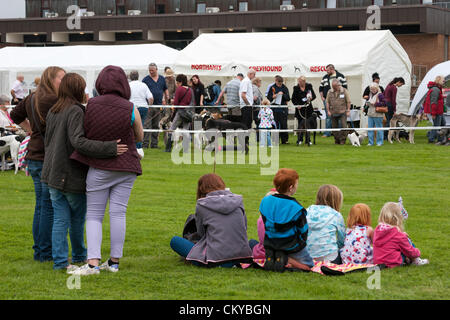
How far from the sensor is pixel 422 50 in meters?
48.6

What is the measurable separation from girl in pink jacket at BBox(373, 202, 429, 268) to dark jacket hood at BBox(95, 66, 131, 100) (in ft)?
8.47

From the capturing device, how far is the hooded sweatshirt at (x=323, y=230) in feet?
23.2

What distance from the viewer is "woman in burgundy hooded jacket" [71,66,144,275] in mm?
6469

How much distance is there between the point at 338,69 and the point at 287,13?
26.0m

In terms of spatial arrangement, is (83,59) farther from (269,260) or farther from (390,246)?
(390,246)

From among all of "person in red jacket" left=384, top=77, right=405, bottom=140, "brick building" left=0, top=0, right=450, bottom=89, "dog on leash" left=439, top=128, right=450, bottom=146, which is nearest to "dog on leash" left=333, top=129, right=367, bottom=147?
"person in red jacket" left=384, top=77, right=405, bottom=140

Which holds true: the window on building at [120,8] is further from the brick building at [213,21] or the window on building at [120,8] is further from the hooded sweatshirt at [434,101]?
the hooded sweatshirt at [434,101]

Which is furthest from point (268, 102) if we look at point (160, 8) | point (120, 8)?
point (120, 8)

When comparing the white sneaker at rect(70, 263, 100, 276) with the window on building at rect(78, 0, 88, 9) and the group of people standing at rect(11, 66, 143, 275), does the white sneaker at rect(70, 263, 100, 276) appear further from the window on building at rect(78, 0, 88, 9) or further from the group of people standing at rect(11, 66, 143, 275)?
the window on building at rect(78, 0, 88, 9)

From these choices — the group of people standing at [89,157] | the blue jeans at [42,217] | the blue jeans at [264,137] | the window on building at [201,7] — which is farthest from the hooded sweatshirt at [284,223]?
the window on building at [201,7]

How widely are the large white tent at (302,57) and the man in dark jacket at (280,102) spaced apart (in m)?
3.15

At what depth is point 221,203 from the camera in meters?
6.98

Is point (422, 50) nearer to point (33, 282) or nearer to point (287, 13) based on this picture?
point (287, 13)
